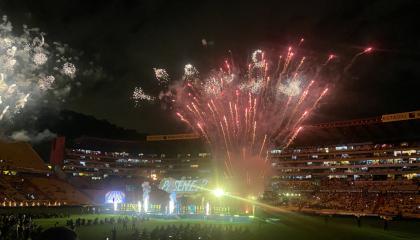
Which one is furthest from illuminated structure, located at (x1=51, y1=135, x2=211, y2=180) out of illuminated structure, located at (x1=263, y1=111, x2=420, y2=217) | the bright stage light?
the bright stage light

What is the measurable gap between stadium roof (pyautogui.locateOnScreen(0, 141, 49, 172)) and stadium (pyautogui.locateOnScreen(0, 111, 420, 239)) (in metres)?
0.21

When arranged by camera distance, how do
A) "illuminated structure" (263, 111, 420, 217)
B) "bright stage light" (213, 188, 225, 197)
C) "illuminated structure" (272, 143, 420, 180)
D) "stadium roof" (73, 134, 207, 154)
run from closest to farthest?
"bright stage light" (213, 188, 225, 197)
"illuminated structure" (263, 111, 420, 217)
"illuminated structure" (272, 143, 420, 180)
"stadium roof" (73, 134, 207, 154)

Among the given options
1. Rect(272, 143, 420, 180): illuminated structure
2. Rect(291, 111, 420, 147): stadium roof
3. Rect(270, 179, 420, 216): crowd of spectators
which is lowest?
Rect(270, 179, 420, 216): crowd of spectators

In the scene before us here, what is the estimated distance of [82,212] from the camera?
52.5m

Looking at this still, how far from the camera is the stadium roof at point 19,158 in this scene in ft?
212

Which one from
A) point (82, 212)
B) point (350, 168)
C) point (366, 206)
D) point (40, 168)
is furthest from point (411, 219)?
point (40, 168)

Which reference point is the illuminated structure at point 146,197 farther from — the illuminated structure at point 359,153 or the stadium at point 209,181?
the illuminated structure at point 359,153

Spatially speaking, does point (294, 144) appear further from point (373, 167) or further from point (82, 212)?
point (82, 212)

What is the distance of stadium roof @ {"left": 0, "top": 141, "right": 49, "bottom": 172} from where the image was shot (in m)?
64.7

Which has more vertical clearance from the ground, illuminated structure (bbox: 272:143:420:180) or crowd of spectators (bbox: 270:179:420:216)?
illuminated structure (bbox: 272:143:420:180)

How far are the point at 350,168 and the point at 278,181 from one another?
16.2 m

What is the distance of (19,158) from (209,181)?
36680mm

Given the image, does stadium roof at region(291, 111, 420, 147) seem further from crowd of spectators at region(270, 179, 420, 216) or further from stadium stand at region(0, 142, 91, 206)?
stadium stand at region(0, 142, 91, 206)

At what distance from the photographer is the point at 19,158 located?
69.1 m
